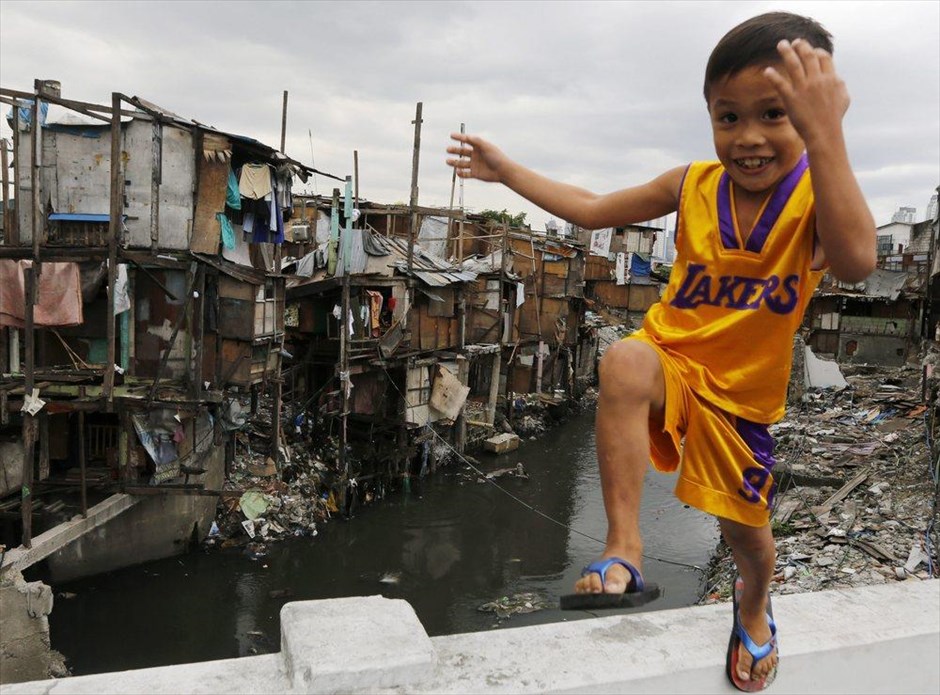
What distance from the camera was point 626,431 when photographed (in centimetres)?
177

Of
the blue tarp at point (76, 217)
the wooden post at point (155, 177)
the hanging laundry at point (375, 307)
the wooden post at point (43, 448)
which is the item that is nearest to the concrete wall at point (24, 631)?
the wooden post at point (43, 448)

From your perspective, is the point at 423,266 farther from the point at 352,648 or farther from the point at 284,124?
the point at 352,648

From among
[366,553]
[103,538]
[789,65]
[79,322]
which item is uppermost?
[789,65]

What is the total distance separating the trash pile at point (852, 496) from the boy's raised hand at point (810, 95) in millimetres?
8666

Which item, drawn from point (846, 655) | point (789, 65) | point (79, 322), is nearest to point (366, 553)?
point (79, 322)

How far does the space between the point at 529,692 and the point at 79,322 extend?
11.2m

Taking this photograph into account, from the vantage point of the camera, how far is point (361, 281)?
16062mm

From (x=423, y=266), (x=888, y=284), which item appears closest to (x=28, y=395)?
(x=423, y=266)

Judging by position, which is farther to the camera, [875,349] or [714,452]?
[875,349]

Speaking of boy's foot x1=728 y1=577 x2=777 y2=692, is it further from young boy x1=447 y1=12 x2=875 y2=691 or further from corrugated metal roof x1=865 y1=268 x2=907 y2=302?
corrugated metal roof x1=865 y1=268 x2=907 y2=302

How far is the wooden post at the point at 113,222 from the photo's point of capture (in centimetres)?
1046

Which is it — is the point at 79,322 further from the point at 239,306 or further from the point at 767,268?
the point at 767,268

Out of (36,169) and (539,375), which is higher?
(36,169)

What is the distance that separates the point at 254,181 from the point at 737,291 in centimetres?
1207
